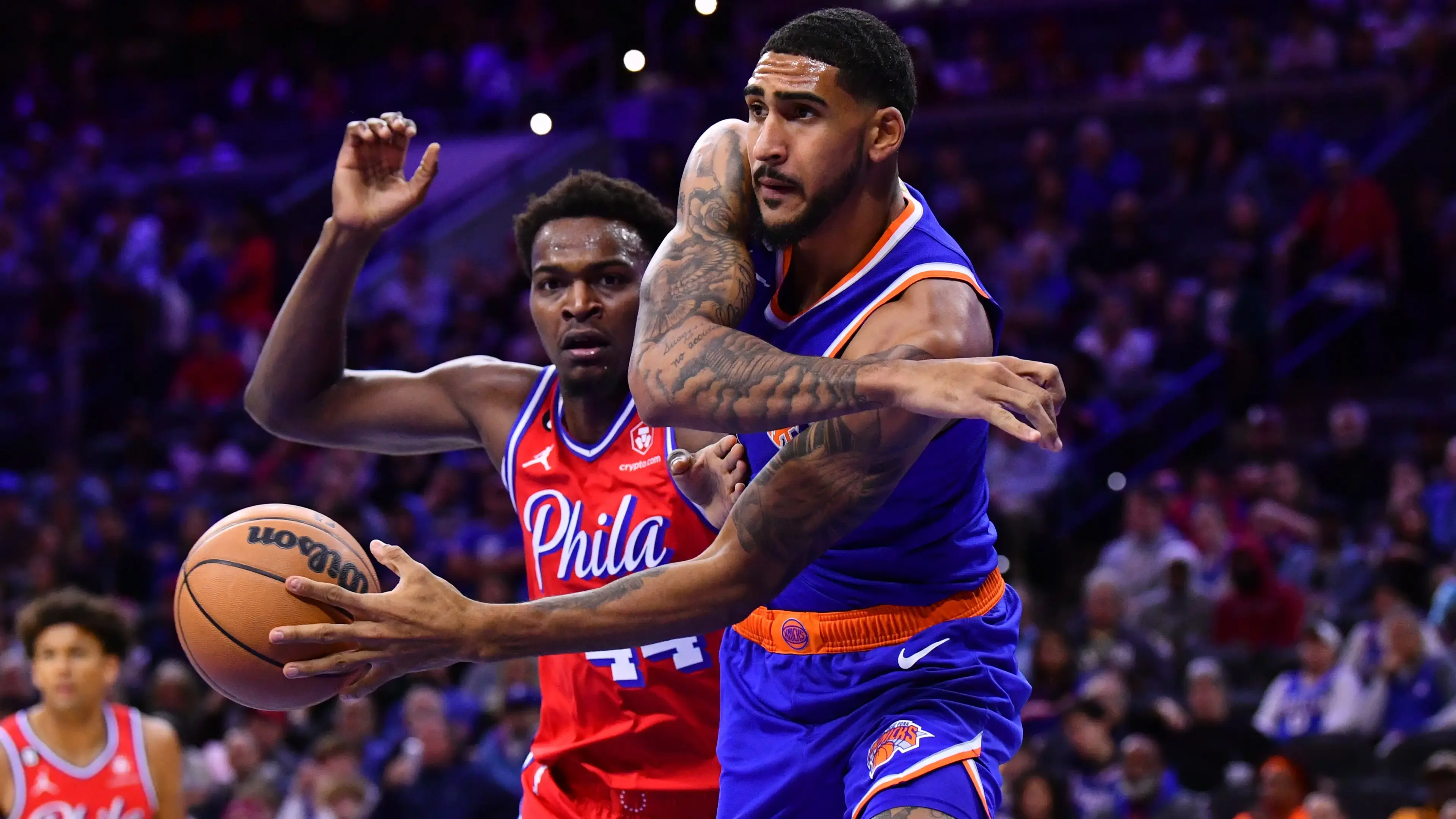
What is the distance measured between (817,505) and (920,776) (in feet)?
1.96

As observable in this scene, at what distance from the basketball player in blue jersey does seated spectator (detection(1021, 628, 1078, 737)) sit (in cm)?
509

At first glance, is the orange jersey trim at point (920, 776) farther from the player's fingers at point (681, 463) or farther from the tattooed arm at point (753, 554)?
the player's fingers at point (681, 463)

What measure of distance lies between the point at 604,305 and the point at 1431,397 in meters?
9.25

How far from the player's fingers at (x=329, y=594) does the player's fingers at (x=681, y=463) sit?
3.11ft

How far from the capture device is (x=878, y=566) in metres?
3.79

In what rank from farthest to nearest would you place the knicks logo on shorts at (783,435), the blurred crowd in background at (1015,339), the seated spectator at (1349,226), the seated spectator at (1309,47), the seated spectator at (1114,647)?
the seated spectator at (1309,47), the seated spectator at (1349,226), the seated spectator at (1114,647), the blurred crowd in background at (1015,339), the knicks logo on shorts at (783,435)

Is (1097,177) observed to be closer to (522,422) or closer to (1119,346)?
(1119,346)

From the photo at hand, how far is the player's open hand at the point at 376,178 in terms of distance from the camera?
4617mm

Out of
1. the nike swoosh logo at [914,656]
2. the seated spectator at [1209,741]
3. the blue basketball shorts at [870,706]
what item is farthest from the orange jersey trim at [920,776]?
the seated spectator at [1209,741]

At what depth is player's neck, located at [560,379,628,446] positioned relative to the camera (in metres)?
4.72

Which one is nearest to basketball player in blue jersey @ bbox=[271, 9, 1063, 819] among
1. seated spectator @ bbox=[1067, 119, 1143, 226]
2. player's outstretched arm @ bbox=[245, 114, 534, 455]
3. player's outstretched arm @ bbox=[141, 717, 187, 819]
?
player's outstretched arm @ bbox=[245, 114, 534, 455]

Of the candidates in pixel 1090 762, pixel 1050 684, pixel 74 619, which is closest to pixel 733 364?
pixel 74 619

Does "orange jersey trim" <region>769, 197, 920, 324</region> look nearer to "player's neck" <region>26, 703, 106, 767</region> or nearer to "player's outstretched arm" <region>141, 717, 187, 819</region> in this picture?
"player's outstretched arm" <region>141, 717, 187, 819</region>

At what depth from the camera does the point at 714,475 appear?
4.09 metres
